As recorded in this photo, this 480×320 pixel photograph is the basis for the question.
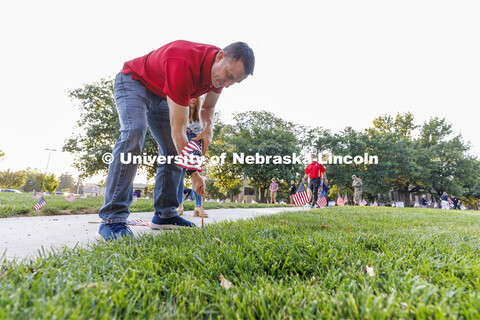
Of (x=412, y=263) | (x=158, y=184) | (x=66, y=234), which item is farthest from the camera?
(x=158, y=184)

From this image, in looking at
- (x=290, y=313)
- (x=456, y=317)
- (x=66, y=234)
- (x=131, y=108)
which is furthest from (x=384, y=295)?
(x=66, y=234)

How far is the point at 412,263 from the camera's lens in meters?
1.38

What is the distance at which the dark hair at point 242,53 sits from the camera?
2.08 metres

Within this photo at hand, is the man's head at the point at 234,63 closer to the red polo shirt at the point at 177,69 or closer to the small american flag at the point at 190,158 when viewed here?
the red polo shirt at the point at 177,69

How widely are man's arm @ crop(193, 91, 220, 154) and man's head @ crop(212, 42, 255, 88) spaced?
0.65m

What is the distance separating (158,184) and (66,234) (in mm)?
970

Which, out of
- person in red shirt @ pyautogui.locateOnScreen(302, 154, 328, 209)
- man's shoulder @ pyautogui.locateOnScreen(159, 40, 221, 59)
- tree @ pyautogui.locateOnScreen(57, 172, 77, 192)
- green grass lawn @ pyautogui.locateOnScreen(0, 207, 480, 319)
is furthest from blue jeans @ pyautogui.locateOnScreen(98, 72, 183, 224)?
tree @ pyautogui.locateOnScreen(57, 172, 77, 192)

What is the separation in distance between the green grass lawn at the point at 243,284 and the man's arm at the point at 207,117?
1539mm

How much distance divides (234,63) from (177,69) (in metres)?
0.47

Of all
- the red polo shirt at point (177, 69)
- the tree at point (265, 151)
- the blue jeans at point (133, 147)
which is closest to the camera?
Answer: the red polo shirt at point (177, 69)

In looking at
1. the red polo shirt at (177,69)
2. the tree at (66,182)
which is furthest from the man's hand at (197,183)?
the tree at (66,182)

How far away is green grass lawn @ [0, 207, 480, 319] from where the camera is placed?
819 millimetres

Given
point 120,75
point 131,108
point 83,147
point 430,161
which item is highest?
point 430,161

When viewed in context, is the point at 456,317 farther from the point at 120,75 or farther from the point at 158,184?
the point at 120,75
